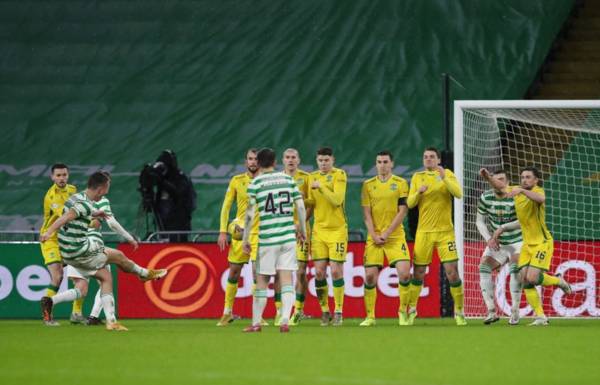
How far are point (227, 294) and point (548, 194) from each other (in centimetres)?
602

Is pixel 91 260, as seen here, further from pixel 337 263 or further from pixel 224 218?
pixel 337 263

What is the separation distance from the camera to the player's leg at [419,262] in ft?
48.2

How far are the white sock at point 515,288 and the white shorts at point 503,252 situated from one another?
11 cm

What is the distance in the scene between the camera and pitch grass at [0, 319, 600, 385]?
27.5 feet

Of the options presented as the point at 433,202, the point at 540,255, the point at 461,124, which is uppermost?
the point at 461,124

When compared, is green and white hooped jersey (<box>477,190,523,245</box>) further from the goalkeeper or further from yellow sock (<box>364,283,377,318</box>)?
yellow sock (<box>364,283,377,318</box>)

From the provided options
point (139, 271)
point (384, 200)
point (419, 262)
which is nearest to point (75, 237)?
point (139, 271)

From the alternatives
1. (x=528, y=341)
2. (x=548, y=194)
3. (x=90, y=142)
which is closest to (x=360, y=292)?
(x=548, y=194)

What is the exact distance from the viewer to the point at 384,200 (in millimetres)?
14969

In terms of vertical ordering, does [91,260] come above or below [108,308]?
above

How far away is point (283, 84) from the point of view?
23.6m

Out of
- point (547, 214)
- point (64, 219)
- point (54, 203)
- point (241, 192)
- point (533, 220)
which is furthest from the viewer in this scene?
point (547, 214)

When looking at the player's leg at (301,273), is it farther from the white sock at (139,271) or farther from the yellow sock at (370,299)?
the white sock at (139,271)

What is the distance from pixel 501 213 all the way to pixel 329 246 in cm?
202
